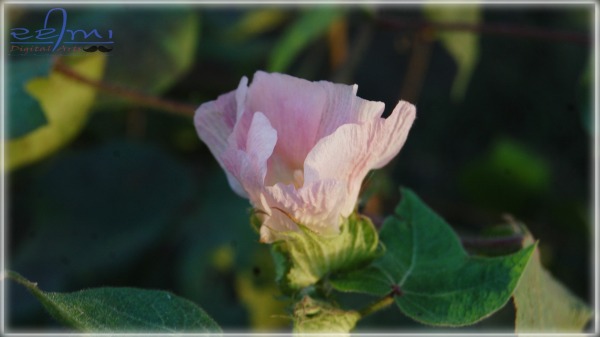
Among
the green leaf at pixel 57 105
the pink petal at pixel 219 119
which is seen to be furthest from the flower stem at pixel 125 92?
the pink petal at pixel 219 119

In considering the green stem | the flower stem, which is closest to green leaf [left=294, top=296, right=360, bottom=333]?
the green stem

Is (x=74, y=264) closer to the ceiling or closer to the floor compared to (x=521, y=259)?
closer to the floor

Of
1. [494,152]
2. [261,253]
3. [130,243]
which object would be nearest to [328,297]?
[261,253]

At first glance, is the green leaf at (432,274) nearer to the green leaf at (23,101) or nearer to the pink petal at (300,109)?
the pink petal at (300,109)

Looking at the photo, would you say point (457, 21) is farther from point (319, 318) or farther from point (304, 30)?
point (319, 318)

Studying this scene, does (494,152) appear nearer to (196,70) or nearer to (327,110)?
(196,70)

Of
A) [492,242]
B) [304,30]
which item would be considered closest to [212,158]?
[304,30]
